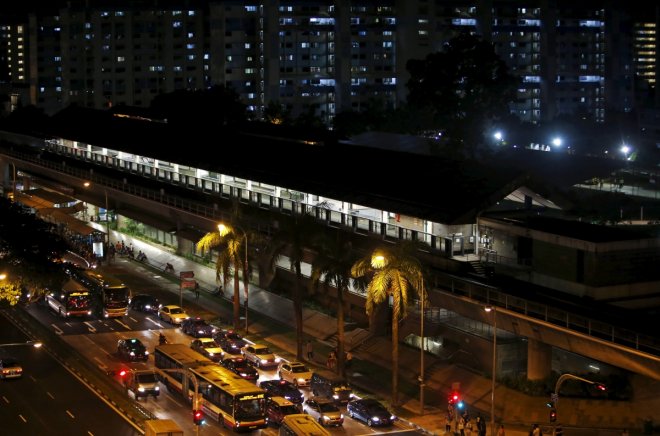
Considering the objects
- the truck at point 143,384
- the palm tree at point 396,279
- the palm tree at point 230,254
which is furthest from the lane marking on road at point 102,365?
the palm tree at point 396,279

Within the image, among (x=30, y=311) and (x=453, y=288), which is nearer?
(x=453, y=288)

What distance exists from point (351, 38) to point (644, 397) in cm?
13676

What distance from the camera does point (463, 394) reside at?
5647 centimetres

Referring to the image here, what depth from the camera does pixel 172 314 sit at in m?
72.5

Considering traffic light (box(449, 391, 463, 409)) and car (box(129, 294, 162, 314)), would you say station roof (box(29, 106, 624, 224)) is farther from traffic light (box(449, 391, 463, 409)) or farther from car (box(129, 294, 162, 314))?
traffic light (box(449, 391, 463, 409))

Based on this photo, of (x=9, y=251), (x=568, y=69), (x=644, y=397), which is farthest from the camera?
(x=568, y=69)

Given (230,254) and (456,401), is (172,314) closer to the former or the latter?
(230,254)

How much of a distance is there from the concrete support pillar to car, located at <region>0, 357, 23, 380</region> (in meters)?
25.8

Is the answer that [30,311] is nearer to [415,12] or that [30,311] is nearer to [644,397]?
[644,397]

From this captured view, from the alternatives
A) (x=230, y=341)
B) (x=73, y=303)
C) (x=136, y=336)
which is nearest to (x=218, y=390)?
(x=230, y=341)

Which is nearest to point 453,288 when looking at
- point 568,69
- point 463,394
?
point 463,394

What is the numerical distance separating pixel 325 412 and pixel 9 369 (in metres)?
18.0

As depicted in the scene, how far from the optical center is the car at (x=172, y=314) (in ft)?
236

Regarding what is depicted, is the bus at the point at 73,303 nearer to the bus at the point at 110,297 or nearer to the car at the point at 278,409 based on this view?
the bus at the point at 110,297
